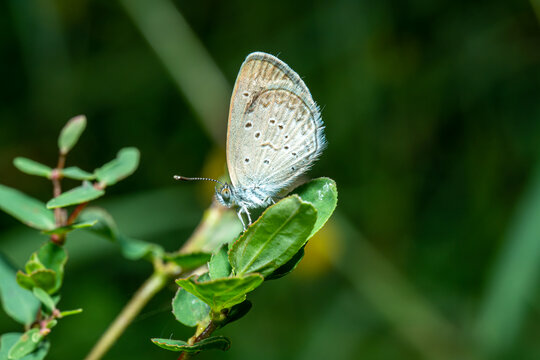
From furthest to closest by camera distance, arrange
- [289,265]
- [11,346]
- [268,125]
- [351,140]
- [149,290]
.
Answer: [351,140] → [268,125] → [149,290] → [11,346] → [289,265]

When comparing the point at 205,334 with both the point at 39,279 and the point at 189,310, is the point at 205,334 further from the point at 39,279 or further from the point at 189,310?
the point at 39,279

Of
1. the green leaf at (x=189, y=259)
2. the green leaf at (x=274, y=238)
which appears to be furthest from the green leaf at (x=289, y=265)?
the green leaf at (x=189, y=259)

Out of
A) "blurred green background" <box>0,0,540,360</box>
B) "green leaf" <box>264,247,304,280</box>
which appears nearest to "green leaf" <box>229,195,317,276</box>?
"green leaf" <box>264,247,304,280</box>

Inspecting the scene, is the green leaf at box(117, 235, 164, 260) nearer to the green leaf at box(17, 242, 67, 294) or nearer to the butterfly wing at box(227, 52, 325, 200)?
the green leaf at box(17, 242, 67, 294)

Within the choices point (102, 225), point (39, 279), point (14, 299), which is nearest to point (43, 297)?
point (39, 279)

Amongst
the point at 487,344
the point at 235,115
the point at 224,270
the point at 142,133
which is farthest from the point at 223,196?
the point at 142,133
